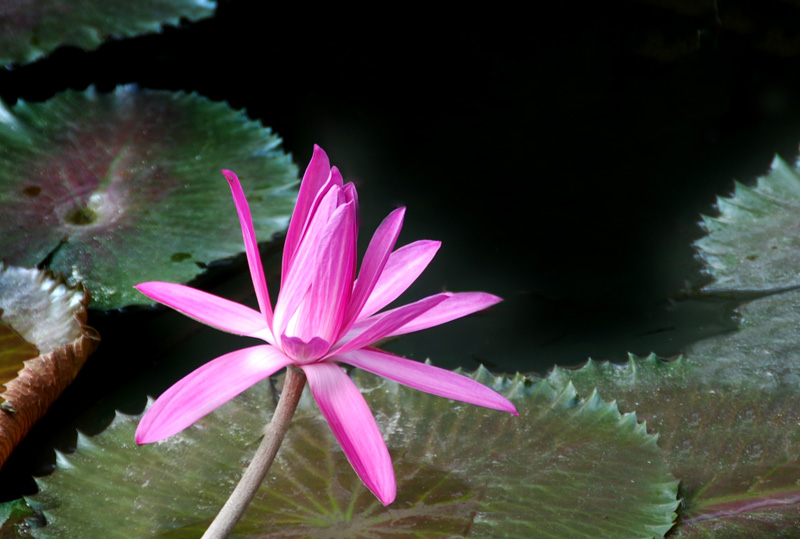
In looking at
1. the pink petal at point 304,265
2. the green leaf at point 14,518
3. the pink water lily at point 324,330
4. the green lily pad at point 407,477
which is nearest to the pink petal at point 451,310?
the pink water lily at point 324,330

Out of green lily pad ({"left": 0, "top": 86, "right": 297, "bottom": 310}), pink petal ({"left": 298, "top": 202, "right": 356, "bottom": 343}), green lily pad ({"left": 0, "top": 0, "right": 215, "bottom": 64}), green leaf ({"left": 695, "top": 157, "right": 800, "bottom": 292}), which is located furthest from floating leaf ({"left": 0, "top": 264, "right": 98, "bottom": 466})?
green leaf ({"left": 695, "top": 157, "right": 800, "bottom": 292})

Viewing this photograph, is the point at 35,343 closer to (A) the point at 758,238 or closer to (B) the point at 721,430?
(B) the point at 721,430

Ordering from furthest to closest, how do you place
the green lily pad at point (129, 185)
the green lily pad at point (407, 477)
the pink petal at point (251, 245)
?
the green lily pad at point (129, 185) < the green lily pad at point (407, 477) < the pink petal at point (251, 245)

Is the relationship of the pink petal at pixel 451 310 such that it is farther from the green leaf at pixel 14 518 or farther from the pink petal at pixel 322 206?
the green leaf at pixel 14 518

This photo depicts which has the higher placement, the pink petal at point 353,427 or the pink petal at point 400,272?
the pink petal at point 400,272

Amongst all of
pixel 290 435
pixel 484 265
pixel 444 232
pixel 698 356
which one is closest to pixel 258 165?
pixel 444 232

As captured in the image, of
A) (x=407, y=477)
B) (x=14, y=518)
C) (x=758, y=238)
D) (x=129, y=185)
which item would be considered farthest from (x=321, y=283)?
(x=758, y=238)

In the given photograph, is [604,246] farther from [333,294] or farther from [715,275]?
[333,294]
